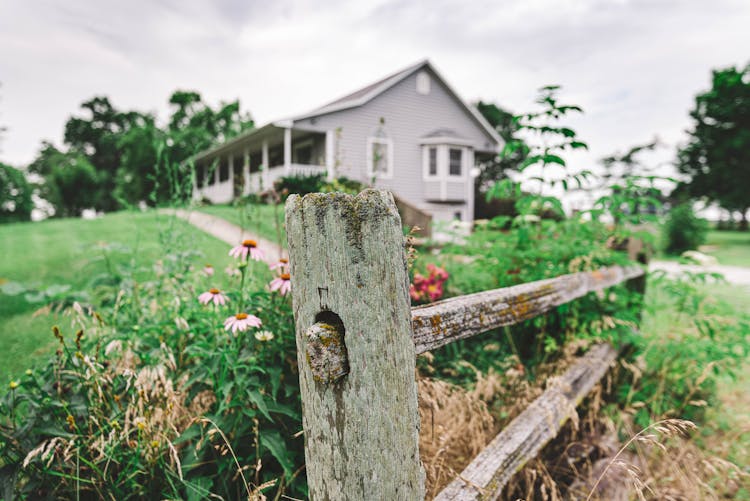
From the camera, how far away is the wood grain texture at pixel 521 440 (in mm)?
1593

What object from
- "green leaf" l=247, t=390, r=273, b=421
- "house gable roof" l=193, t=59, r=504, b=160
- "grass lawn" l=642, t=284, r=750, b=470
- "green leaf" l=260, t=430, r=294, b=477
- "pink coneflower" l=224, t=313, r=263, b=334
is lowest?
"grass lawn" l=642, t=284, r=750, b=470

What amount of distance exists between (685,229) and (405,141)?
1208cm

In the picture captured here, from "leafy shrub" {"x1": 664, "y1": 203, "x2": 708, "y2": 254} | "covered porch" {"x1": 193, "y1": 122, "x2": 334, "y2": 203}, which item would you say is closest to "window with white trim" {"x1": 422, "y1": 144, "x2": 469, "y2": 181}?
"covered porch" {"x1": 193, "y1": 122, "x2": 334, "y2": 203}

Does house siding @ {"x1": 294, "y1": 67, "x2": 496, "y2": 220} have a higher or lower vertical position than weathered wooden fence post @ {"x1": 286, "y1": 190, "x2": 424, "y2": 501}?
higher

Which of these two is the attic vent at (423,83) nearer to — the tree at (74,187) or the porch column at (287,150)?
the porch column at (287,150)

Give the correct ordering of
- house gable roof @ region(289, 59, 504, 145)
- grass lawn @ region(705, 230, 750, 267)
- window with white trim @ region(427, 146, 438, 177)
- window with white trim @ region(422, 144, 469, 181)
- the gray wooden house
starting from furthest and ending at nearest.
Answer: window with white trim @ region(427, 146, 438, 177) < window with white trim @ region(422, 144, 469, 181) < the gray wooden house < house gable roof @ region(289, 59, 504, 145) < grass lawn @ region(705, 230, 750, 267)

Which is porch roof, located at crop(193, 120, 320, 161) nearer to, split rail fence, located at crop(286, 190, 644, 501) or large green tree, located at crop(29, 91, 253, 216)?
large green tree, located at crop(29, 91, 253, 216)

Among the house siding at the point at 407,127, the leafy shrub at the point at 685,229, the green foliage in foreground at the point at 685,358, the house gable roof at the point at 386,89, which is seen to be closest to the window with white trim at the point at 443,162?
the house siding at the point at 407,127

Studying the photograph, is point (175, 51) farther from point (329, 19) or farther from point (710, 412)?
point (710, 412)

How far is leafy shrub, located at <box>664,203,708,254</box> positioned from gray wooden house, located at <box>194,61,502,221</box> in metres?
8.30

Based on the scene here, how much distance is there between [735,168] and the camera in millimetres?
26453

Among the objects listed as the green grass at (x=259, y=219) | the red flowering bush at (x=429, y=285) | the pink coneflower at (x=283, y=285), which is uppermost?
the green grass at (x=259, y=219)

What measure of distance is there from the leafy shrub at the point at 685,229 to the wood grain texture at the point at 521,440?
18.1 m

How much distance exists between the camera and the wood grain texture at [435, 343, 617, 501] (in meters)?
1.59
